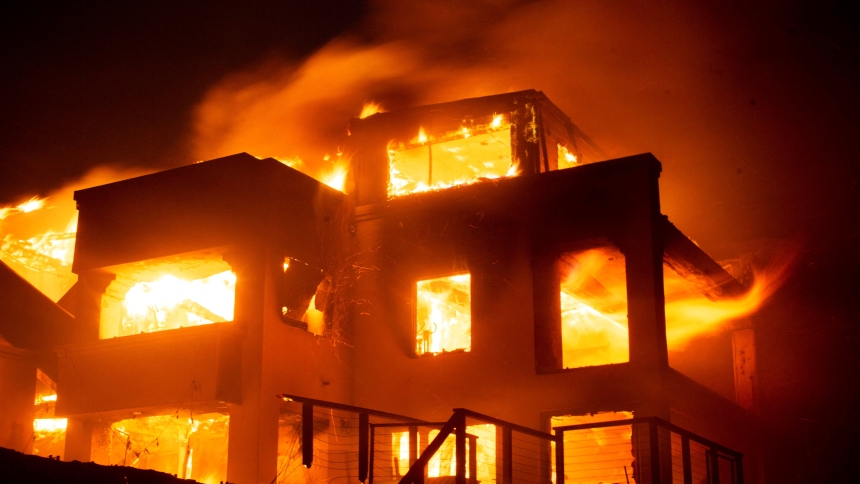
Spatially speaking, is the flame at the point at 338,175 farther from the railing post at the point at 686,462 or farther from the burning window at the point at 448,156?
the railing post at the point at 686,462

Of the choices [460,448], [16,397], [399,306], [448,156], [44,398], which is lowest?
[460,448]

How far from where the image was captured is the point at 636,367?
17.4m

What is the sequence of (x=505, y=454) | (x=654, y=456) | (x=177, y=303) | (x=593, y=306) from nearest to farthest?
1. (x=654, y=456)
2. (x=505, y=454)
3. (x=177, y=303)
4. (x=593, y=306)

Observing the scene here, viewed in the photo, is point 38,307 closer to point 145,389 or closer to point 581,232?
point 145,389

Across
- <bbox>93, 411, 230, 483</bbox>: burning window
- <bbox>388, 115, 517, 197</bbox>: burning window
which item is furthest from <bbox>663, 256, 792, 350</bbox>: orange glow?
<bbox>93, 411, 230, 483</bbox>: burning window

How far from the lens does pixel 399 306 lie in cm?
2064

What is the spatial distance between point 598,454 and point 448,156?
759 cm

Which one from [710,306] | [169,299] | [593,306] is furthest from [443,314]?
[710,306]

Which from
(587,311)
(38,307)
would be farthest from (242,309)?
(587,311)

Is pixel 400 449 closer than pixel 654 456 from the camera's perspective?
No

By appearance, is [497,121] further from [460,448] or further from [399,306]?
[460,448]

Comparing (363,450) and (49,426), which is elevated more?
(49,426)

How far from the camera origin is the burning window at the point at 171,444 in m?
20.3

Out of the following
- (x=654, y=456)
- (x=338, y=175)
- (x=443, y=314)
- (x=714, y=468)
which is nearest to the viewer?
(x=654, y=456)
